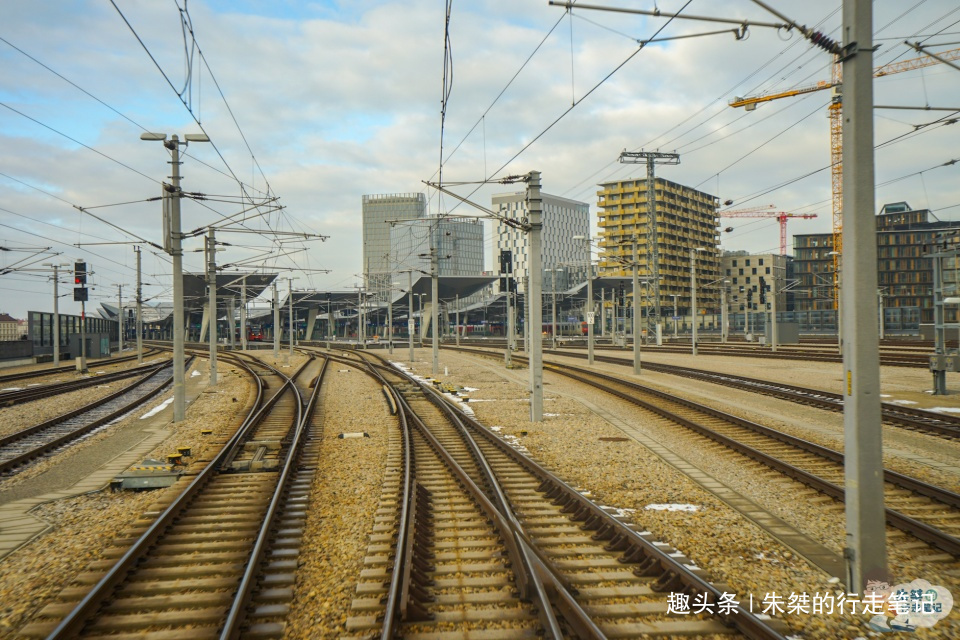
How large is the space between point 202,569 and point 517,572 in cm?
339

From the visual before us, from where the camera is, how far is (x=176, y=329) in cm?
1773

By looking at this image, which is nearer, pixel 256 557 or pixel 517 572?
pixel 517 572

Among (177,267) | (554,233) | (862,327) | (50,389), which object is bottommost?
(50,389)

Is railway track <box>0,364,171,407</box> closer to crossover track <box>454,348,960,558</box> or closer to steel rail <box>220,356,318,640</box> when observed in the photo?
steel rail <box>220,356,318,640</box>

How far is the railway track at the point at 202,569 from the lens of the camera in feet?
18.4

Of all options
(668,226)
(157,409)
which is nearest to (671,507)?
(157,409)

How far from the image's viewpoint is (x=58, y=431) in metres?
17.5

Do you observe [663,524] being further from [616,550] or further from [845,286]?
[845,286]

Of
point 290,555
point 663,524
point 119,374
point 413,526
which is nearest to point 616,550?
point 663,524

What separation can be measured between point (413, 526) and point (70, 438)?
495 inches

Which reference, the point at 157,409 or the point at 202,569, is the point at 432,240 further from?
the point at 202,569

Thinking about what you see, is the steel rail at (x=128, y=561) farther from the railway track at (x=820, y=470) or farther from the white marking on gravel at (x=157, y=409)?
the white marking on gravel at (x=157, y=409)

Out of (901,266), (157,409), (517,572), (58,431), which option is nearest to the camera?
(517,572)

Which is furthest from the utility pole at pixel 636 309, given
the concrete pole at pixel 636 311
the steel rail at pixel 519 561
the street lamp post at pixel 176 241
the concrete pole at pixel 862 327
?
the concrete pole at pixel 862 327
